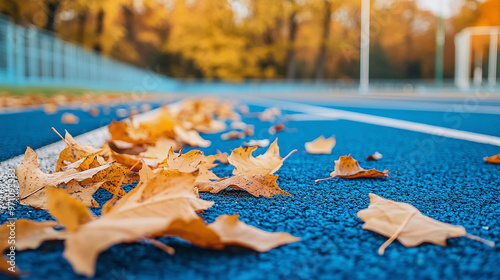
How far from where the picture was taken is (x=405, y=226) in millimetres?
898

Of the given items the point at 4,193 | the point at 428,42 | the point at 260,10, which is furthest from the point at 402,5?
the point at 4,193

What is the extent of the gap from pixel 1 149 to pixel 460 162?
1832 mm

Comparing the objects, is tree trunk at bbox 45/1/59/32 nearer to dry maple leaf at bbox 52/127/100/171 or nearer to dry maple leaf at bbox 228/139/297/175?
dry maple leaf at bbox 52/127/100/171

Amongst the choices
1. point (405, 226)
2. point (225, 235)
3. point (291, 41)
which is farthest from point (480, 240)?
point (291, 41)

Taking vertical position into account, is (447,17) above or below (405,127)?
above

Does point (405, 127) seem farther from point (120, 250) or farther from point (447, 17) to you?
point (447, 17)

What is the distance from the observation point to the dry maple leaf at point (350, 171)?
1.50m

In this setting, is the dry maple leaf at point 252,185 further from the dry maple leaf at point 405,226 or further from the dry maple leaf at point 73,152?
the dry maple leaf at point 73,152

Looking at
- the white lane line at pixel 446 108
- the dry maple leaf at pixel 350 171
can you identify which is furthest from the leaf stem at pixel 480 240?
the white lane line at pixel 446 108

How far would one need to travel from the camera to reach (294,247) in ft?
2.71

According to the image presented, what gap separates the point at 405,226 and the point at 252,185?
466 millimetres

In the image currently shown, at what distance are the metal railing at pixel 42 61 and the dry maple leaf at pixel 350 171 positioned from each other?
347 inches

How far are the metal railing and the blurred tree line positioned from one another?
681 centimetres

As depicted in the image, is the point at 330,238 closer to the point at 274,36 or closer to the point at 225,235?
the point at 225,235
